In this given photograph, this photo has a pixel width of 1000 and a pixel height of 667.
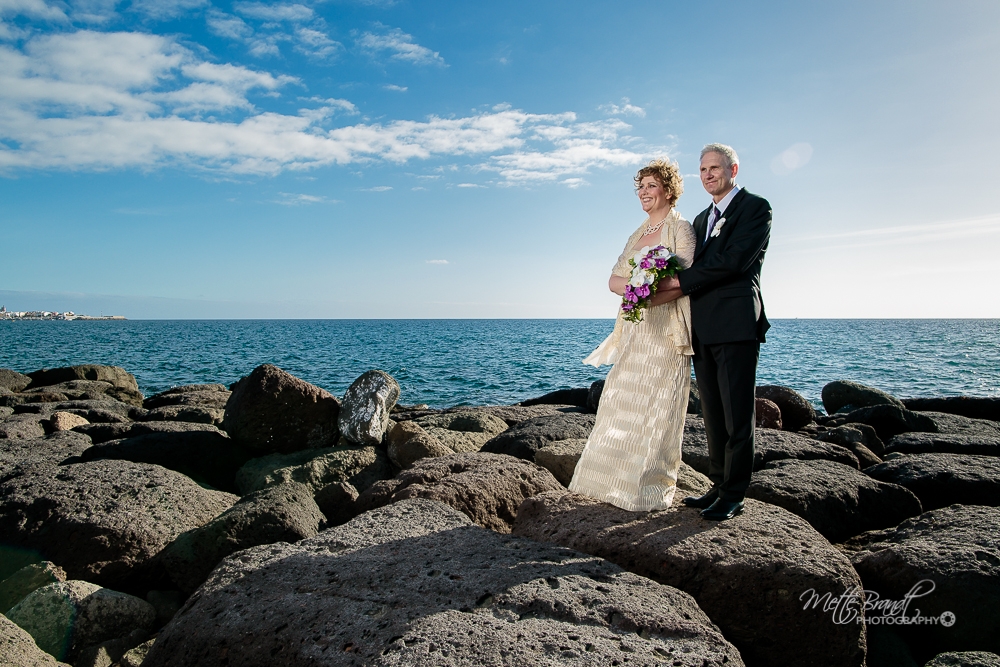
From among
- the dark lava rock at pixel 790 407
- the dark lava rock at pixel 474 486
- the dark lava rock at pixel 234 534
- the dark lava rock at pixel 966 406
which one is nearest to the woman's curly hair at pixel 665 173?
the dark lava rock at pixel 474 486

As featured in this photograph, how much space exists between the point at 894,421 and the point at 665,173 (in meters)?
8.24

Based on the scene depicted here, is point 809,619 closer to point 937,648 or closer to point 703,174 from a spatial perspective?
point 937,648

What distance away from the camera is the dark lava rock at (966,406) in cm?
1242

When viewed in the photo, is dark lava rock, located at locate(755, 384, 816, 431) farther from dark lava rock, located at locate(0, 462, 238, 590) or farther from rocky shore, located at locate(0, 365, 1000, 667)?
dark lava rock, located at locate(0, 462, 238, 590)

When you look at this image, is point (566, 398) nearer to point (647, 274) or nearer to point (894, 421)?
point (894, 421)

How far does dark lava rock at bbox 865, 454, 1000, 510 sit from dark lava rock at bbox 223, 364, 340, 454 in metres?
5.93

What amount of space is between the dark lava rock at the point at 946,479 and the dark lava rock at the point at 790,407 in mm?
5370

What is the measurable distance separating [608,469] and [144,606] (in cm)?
304

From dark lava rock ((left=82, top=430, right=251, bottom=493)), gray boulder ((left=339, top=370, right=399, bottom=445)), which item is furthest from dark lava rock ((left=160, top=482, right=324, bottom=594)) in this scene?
gray boulder ((left=339, top=370, right=399, bottom=445))

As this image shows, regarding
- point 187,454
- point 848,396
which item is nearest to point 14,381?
point 187,454

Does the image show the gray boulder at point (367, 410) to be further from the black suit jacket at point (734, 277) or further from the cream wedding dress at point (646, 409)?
the black suit jacket at point (734, 277)

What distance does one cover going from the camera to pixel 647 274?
3947mm

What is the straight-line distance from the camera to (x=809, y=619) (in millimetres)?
3012

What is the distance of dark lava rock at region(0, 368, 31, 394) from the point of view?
18008mm
